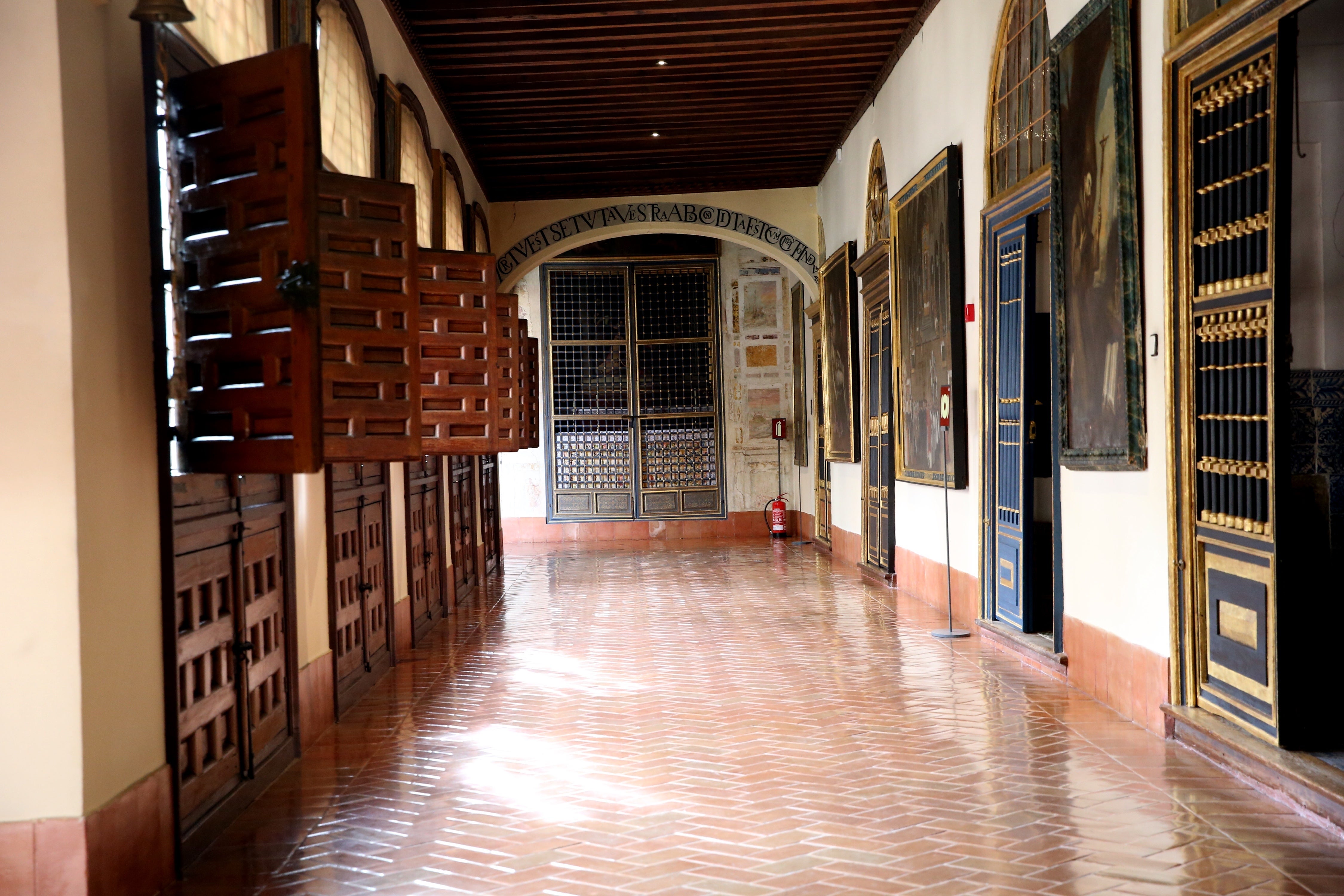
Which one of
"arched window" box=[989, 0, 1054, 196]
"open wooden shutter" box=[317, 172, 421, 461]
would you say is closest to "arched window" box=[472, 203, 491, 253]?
"arched window" box=[989, 0, 1054, 196]

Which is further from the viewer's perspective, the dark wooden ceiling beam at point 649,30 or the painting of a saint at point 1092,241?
the dark wooden ceiling beam at point 649,30

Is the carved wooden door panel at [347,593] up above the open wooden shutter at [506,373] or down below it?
below

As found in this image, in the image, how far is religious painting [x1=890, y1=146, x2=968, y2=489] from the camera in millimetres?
7844

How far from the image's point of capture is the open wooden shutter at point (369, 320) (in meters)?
4.52

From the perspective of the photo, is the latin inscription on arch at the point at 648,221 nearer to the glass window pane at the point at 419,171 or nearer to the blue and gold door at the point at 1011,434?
the glass window pane at the point at 419,171

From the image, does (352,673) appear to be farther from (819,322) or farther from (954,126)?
(819,322)

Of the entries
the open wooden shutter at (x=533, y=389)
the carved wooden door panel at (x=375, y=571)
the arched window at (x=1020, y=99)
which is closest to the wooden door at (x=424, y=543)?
the carved wooden door panel at (x=375, y=571)

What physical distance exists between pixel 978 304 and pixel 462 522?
5359 mm

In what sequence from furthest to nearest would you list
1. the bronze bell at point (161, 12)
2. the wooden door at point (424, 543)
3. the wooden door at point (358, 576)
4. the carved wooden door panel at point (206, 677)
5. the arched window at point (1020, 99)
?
1. the wooden door at point (424, 543)
2. the arched window at point (1020, 99)
3. the wooden door at point (358, 576)
4. the carved wooden door panel at point (206, 677)
5. the bronze bell at point (161, 12)

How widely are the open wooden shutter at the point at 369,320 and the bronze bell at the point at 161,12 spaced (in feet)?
4.03

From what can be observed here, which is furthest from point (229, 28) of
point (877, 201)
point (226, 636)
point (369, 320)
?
point (877, 201)

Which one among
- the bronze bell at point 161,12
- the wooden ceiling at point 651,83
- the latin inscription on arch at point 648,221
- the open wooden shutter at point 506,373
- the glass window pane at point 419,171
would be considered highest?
the wooden ceiling at point 651,83

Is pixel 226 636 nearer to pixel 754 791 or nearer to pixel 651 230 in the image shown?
pixel 754 791

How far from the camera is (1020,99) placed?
6688mm
